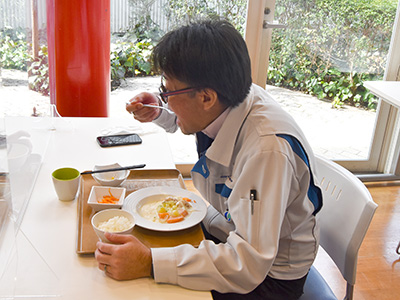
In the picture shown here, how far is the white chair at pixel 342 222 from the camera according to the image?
4.01 feet

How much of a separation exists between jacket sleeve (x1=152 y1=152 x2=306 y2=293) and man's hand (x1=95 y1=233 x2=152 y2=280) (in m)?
0.03

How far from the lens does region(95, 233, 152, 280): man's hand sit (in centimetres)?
94

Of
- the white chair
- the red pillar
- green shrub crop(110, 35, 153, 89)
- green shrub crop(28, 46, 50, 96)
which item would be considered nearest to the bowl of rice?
the white chair

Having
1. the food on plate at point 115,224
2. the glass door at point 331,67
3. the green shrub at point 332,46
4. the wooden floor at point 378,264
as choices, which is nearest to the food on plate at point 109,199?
the food on plate at point 115,224

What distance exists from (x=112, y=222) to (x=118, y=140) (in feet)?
2.15

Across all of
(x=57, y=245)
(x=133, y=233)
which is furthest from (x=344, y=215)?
(x=57, y=245)

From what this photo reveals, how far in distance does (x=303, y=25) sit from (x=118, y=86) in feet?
4.29

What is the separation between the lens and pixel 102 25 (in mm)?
2229

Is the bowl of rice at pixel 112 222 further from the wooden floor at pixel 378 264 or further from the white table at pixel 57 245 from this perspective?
the wooden floor at pixel 378 264

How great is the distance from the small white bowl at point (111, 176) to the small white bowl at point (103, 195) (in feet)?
0.18

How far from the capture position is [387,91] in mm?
2594

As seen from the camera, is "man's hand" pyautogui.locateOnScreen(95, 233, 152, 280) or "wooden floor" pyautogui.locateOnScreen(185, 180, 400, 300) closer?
"man's hand" pyautogui.locateOnScreen(95, 233, 152, 280)

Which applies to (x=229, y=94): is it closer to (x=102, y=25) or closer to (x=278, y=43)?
(x=102, y=25)

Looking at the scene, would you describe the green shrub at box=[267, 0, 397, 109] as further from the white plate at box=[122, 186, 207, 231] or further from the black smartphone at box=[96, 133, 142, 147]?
the white plate at box=[122, 186, 207, 231]
